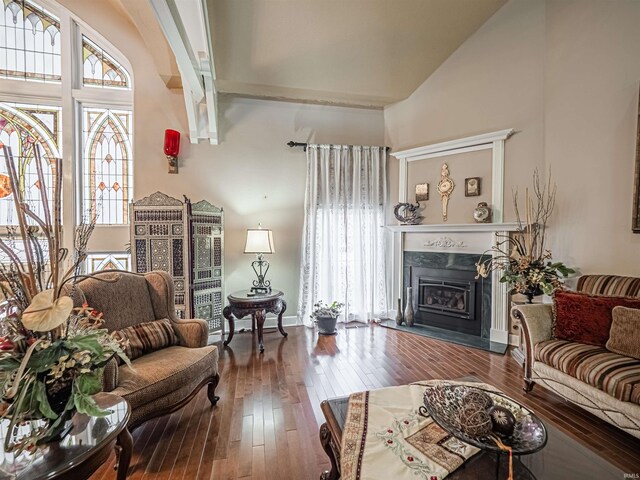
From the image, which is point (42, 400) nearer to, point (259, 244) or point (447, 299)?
point (259, 244)

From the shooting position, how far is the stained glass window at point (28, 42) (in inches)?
137

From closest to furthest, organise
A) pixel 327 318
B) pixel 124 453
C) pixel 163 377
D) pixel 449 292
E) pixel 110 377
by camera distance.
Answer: pixel 124 453, pixel 110 377, pixel 163 377, pixel 327 318, pixel 449 292

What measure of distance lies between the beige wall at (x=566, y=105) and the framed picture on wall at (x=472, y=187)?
107 mm

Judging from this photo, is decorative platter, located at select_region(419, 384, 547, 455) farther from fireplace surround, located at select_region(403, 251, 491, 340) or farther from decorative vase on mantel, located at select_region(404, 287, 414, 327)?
decorative vase on mantel, located at select_region(404, 287, 414, 327)

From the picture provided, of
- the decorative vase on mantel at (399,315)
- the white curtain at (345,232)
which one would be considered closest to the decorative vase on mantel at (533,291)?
the decorative vase on mantel at (399,315)

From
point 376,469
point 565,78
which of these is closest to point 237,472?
point 376,469

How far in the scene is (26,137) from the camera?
3.56 meters

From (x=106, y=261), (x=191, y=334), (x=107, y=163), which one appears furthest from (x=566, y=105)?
(x=106, y=261)

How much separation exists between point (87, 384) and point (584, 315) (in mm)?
3233

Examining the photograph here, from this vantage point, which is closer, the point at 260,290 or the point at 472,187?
the point at 260,290

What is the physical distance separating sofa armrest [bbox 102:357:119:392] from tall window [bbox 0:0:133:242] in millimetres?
2561

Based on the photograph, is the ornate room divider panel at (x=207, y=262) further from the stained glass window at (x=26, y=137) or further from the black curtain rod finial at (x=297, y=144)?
the stained glass window at (x=26, y=137)

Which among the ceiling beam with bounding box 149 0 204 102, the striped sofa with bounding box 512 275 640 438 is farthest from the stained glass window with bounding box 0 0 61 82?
the striped sofa with bounding box 512 275 640 438

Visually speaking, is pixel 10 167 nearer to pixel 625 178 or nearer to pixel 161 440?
pixel 161 440
